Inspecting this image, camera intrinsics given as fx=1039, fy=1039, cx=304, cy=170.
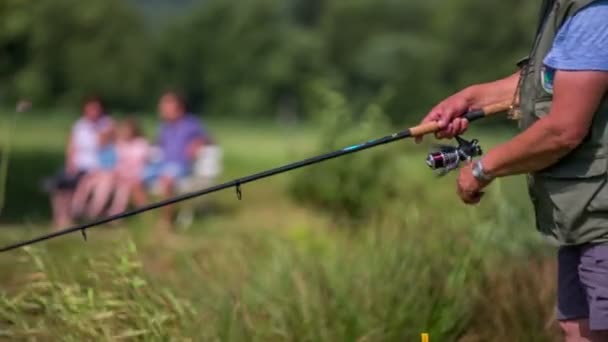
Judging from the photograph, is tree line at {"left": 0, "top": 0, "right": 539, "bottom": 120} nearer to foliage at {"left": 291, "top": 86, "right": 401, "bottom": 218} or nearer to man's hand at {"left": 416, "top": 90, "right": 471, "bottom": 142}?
foliage at {"left": 291, "top": 86, "right": 401, "bottom": 218}

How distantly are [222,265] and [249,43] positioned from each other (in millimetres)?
33260

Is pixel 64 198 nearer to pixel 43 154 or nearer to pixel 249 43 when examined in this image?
pixel 43 154

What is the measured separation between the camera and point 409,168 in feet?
34.3

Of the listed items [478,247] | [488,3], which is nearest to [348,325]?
[478,247]

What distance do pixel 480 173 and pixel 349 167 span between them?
19.9ft

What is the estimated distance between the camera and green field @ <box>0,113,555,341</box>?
13.4ft

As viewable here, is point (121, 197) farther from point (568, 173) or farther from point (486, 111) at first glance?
point (568, 173)

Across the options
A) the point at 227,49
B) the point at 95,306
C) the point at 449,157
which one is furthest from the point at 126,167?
the point at 227,49

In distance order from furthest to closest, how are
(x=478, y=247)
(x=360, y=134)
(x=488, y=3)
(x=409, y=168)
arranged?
(x=488, y=3) → (x=409, y=168) → (x=360, y=134) → (x=478, y=247)

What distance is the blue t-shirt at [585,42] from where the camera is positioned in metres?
2.97

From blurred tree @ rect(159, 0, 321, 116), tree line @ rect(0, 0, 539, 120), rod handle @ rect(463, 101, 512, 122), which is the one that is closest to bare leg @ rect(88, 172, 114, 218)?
rod handle @ rect(463, 101, 512, 122)

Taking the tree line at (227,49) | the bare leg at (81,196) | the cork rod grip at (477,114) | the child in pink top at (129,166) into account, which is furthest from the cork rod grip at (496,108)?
the tree line at (227,49)

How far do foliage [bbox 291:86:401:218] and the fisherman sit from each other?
5.19 m

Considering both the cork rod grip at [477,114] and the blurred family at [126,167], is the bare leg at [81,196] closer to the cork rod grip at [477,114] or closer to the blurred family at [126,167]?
the blurred family at [126,167]
